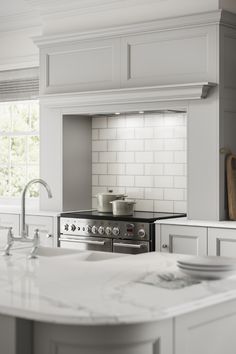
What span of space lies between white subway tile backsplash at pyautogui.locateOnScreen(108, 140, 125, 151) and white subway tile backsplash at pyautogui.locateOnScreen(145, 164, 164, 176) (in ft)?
1.13

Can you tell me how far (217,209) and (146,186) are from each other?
117 cm

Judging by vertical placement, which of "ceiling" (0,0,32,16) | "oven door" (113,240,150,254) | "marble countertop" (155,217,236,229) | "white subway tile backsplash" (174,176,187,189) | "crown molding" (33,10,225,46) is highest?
"ceiling" (0,0,32,16)

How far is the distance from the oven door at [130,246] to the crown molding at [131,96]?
123 centimetres

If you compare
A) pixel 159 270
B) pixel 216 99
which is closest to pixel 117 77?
pixel 216 99

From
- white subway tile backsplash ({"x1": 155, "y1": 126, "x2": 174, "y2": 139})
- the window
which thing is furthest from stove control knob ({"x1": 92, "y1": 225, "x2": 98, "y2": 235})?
the window

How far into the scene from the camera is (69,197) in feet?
22.6

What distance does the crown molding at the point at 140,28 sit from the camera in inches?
224

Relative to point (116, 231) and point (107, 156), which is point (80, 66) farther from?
point (116, 231)

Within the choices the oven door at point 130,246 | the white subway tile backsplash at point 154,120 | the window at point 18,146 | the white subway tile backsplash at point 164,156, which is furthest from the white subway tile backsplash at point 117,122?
the oven door at point 130,246

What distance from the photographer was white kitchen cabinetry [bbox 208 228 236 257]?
5.37m

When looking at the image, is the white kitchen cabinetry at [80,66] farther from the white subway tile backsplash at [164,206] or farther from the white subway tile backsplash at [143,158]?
the white subway tile backsplash at [164,206]

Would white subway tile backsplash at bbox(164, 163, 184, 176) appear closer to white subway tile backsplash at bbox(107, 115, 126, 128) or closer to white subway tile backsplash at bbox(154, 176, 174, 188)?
white subway tile backsplash at bbox(154, 176, 174, 188)

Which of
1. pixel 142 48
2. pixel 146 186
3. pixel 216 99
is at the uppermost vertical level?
pixel 142 48

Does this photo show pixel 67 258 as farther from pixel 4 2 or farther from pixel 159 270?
pixel 4 2
